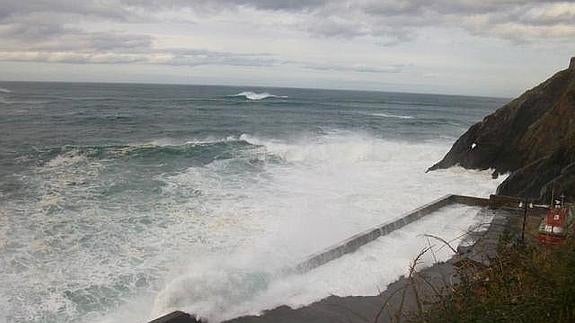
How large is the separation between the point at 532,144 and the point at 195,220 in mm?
14504

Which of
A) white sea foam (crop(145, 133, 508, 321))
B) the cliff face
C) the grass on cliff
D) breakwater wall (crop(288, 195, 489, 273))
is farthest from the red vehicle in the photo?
the cliff face

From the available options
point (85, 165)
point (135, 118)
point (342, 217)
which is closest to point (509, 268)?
point (342, 217)

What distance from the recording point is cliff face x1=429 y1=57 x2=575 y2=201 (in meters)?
17.1

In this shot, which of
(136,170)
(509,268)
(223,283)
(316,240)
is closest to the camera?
(509,268)

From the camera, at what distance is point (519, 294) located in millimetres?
5055

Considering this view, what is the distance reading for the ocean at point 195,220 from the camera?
31.2 ft

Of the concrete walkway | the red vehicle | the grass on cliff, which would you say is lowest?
the concrete walkway

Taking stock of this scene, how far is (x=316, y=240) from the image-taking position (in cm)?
1336

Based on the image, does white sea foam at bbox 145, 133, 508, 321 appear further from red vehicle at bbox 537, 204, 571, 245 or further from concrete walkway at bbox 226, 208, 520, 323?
red vehicle at bbox 537, 204, 571, 245

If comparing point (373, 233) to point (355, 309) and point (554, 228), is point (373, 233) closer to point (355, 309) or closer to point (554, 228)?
point (355, 309)

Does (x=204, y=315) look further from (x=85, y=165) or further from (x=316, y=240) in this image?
(x=85, y=165)

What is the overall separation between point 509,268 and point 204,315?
488 cm

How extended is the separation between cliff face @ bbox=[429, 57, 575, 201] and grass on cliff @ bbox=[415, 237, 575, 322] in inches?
410

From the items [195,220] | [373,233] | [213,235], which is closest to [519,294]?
[373,233]
